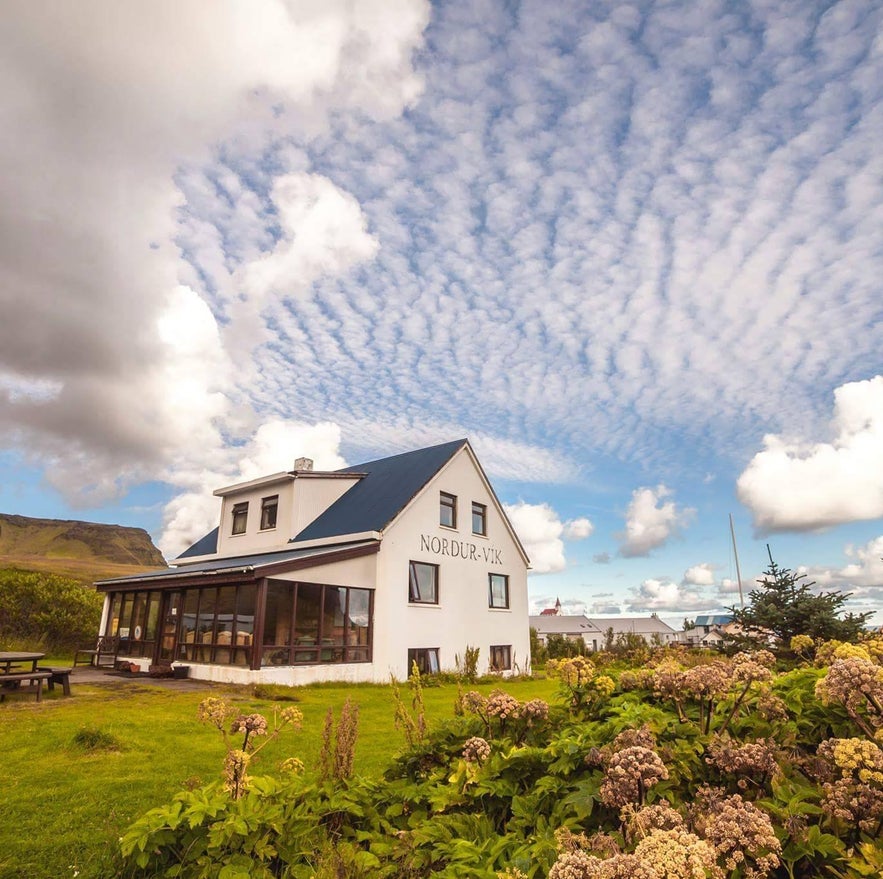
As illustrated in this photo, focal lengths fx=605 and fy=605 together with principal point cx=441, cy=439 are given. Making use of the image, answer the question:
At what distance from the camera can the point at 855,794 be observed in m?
2.77

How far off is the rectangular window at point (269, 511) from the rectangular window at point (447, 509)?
695 cm

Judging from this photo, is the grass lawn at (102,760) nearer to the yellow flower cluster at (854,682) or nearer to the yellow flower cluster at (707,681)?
the yellow flower cluster at (707,681)

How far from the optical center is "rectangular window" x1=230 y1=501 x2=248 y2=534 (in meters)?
26.3

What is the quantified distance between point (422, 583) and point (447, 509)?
10.7 feet

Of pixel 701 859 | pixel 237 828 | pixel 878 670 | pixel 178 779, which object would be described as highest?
pixel 878 670

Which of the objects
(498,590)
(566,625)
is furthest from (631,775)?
(566,625)

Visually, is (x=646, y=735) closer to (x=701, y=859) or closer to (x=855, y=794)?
(x=855, y=794)

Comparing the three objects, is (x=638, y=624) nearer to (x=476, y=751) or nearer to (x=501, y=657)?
(x=501, y=657)

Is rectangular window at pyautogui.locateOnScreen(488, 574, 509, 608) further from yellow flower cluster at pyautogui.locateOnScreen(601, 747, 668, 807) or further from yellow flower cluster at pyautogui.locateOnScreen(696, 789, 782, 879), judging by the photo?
yellow flower cluster at pyautogui.locateOnScreen(696, 789, 782, 879)

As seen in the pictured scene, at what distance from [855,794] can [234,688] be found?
16005mm

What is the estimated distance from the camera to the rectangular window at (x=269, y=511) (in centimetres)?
2517

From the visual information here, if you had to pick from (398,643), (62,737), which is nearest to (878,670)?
(62,737)

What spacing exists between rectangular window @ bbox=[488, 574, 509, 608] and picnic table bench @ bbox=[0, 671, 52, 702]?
15.8 meters

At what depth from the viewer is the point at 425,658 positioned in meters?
21.5
